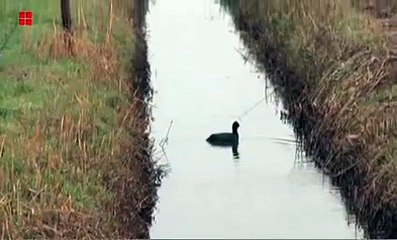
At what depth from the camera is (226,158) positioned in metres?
15.6

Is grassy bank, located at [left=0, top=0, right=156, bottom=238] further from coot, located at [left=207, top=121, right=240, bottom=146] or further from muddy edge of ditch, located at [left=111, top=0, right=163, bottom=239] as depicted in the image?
coot, located at [left=207, top=121, right=240, bottom=146]

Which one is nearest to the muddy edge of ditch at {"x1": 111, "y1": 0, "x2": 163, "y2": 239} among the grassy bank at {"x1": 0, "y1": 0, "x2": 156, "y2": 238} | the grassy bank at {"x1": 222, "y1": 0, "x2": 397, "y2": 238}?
→ the grassy bank at {"x1": 0, "y1": 0, "x2": 156, "y2": 238}

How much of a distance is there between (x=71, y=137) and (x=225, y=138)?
4472 mm

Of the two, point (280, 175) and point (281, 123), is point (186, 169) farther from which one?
point (281, 123)

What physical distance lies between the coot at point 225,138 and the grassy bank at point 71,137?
1001mm

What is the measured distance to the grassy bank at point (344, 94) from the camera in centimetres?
1193

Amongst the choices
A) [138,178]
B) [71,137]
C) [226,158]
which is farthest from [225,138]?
[71,137]

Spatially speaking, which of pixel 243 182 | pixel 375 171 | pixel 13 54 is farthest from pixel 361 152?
pixel 13 54

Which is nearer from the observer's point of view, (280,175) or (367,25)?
(280,175)

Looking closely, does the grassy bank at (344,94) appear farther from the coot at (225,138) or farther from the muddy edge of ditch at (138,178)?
the muddy edge of ditch at (138,178)

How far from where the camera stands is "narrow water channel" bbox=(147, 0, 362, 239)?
1294 centimetres

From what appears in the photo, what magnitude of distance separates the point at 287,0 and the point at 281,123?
529cm

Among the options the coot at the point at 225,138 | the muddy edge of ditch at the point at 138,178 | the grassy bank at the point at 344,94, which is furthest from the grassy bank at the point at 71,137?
the grassy bank at the point at 344,94

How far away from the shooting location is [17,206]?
9633 mm
